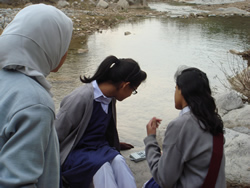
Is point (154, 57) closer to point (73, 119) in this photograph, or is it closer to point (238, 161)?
point (238, 161)

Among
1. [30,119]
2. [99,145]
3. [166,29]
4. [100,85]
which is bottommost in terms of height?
[166,29]

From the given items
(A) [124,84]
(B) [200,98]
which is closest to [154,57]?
(A) [124,84]

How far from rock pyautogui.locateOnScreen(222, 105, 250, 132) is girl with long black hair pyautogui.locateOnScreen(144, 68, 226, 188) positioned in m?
2.61

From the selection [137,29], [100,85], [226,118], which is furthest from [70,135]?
[137,29]

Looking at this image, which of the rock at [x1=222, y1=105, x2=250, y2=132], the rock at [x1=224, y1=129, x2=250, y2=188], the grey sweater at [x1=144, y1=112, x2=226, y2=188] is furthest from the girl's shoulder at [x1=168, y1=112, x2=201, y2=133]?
the rock at [x1=222, y1=105, x2=250, y2=132]

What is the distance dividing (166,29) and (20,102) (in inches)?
561

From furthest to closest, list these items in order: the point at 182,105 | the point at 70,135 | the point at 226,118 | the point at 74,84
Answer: the point at 74,84
the point at 226,118
the point at 70,135
the point at 182,105

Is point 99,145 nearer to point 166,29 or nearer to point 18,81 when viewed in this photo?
point 18,81

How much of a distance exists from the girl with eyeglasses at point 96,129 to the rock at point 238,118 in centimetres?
229

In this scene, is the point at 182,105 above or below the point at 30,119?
below

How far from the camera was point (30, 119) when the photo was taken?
105 cm

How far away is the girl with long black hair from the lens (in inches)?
63.8

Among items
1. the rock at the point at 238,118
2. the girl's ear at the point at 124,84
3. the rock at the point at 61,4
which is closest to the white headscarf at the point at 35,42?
the girl's ear at the point at 124,84

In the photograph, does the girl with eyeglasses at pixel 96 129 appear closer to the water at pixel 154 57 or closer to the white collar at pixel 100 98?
the white collar at pixel 100 98
